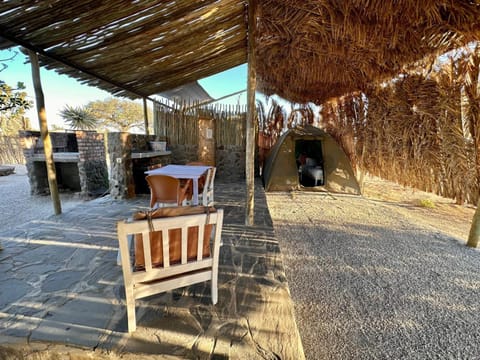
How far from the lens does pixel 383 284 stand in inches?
89.0

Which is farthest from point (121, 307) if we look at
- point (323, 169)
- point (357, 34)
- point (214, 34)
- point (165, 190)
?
point (323, 169)

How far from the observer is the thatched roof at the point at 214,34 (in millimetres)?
2451

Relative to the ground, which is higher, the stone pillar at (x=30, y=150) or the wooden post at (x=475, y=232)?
the stone pillar at (x=30, y=150)

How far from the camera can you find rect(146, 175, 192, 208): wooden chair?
8.40 ft

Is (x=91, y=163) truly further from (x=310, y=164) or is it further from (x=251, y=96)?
(x=310, y=164)

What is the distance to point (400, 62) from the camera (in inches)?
171

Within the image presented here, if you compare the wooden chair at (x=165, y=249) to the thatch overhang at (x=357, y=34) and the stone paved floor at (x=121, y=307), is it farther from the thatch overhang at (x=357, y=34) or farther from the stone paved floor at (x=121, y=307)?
the thatch overhang at (x=357, y=34)

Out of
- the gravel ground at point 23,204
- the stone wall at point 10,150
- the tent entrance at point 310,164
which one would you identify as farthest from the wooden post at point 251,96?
the stone wall at point 10,150

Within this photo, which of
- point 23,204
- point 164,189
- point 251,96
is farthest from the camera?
point 23,204

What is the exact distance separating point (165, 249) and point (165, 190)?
57.9 inches

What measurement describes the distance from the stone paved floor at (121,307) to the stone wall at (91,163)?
9.48 feet

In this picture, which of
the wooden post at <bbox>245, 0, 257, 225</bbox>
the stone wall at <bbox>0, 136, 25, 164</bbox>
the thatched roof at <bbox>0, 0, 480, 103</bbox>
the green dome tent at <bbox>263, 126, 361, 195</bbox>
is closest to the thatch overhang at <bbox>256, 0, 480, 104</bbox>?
the thatched roof at <bbox>0, 0, 480, 103</bbox>

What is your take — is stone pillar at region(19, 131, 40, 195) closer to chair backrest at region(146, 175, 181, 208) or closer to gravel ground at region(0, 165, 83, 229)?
gravel ground at region(0, 165, 83, 229)

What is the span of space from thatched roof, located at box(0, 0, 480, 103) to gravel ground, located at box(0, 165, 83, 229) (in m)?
2.51
